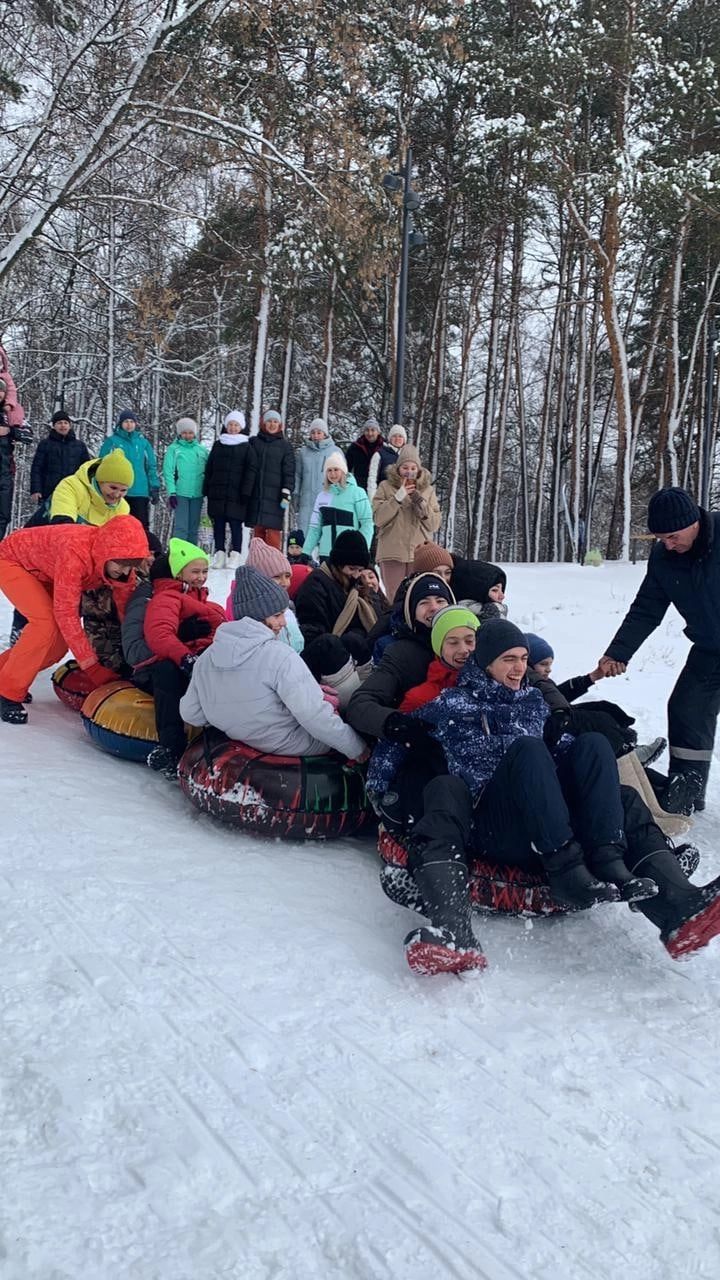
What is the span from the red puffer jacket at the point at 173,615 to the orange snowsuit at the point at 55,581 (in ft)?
0.96

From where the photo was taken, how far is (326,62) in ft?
33.2

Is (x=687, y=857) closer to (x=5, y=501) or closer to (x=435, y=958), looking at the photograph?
(x=435, y=958)

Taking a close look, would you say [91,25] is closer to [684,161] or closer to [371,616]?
[371,616]

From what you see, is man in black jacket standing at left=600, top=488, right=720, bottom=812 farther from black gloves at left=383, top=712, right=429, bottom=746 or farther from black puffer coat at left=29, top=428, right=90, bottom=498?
black puffer coat at left=29, top=428, right=90, bottom=498

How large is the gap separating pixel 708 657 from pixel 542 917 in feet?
6.08

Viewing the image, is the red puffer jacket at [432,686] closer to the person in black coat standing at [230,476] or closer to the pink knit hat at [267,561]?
the pink knit hat at [267,561]

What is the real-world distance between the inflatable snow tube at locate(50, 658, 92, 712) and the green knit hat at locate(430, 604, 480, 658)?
2.64m

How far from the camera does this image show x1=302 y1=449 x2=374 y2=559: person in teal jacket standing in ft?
26.9

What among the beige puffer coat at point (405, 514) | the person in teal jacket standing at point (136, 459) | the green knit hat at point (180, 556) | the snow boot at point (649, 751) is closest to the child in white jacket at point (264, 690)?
the green knit hat at point (180, 556)

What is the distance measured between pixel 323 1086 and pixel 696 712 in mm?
2951

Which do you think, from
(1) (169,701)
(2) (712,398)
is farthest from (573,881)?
(2) (712,398)

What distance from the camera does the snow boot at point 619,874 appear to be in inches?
111

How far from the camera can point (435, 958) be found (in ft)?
8.95

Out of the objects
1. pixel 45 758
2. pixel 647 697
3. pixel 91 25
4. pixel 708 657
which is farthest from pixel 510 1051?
pixel 91 25
